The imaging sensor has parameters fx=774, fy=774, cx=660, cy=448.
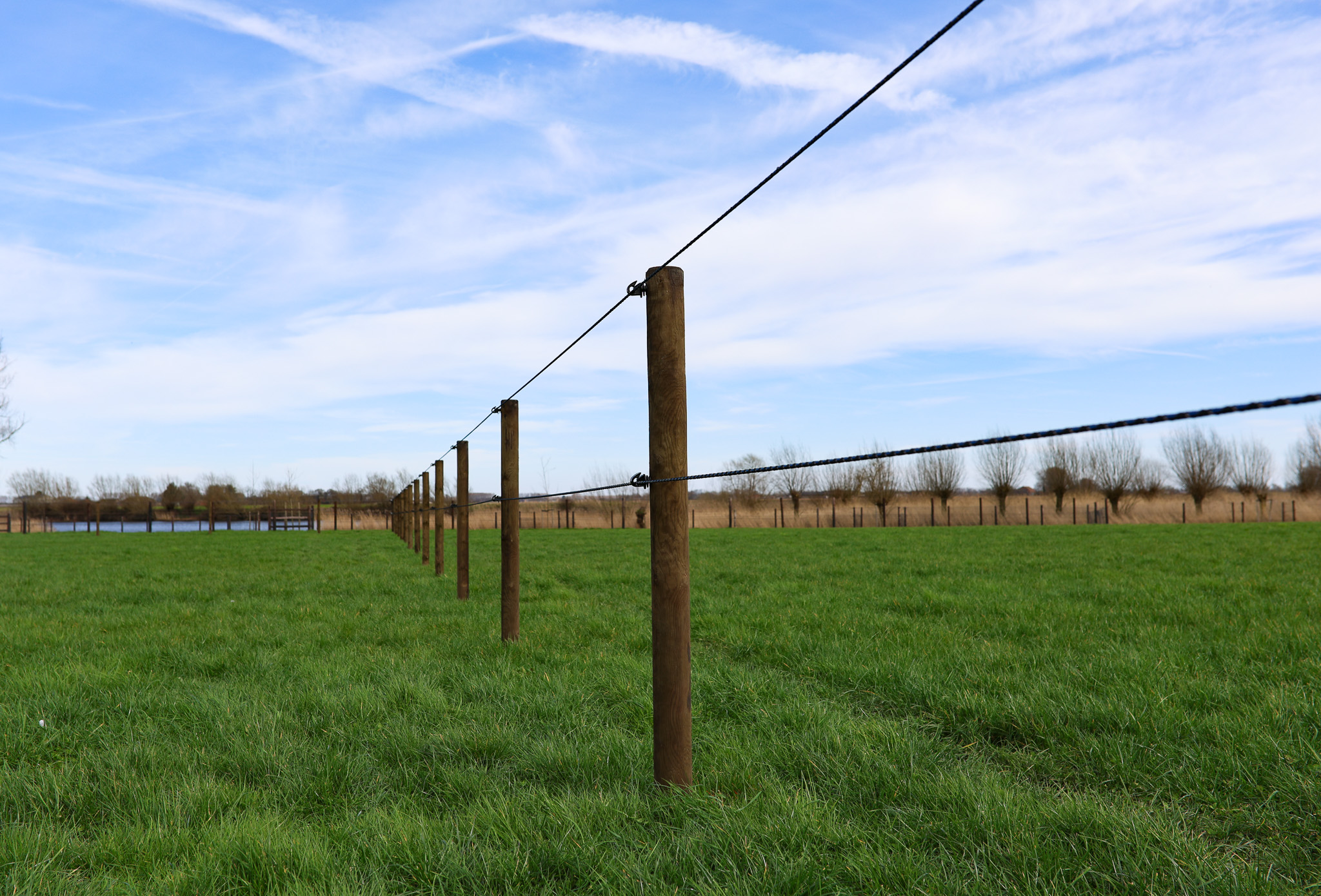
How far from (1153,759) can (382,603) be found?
7.83 metres

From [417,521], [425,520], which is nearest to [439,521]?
[425,520]

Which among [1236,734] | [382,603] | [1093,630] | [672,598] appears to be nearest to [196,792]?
[672,598]

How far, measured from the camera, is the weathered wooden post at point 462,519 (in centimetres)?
909

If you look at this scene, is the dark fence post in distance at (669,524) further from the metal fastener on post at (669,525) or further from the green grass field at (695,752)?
the green grass field at (695,752)

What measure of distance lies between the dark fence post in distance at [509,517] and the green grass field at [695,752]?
350 millimetres

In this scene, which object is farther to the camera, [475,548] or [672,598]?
[475,548]

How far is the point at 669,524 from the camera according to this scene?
3.27m

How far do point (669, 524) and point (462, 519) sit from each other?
243 inches

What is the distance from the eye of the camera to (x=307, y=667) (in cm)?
550

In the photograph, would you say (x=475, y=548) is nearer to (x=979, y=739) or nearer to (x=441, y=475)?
(x=441, y=475)

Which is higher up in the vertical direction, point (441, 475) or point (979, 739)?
point (441, 475)

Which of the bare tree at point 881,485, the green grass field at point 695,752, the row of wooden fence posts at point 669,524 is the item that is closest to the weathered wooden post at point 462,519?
the green grass field at point 695,752

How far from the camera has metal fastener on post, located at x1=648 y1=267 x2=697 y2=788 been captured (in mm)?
3250

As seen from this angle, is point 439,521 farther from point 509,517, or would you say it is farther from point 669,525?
point 669,525
